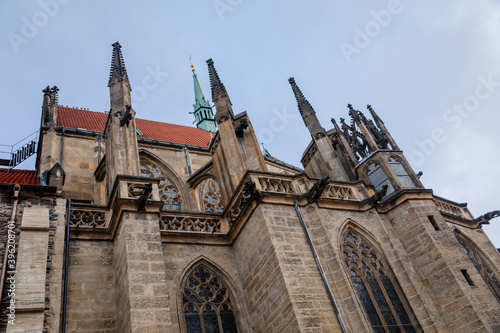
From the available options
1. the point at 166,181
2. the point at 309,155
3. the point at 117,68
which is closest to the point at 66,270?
the point at 117,68

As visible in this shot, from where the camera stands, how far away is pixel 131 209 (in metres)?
8.37

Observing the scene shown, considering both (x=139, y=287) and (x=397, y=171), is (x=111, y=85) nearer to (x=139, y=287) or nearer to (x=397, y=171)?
(x=139, y=287)

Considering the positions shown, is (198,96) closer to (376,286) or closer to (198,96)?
(198,96)

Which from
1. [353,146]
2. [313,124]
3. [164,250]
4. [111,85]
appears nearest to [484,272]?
[353,146]

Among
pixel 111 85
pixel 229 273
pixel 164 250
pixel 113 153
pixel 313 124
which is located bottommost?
pixel 229 273

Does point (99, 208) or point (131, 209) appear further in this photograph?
point (99, 208)

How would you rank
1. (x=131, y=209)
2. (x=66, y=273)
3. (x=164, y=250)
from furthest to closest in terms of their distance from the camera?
(x=164, y=250) < (x=131, y=209) < (x=66, y=273)

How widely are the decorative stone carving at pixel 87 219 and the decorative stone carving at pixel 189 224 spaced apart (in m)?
1.22

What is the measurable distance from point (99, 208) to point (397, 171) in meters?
7.34

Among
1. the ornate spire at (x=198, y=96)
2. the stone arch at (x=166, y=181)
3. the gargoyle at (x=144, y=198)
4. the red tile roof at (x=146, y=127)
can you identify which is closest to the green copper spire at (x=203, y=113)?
the ornate spire at (x=198, y=96)

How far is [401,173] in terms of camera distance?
1149cm

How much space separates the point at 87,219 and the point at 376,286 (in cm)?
604

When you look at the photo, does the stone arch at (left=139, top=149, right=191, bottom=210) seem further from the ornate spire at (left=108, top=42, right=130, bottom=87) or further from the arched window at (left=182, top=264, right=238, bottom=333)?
the arched window at (left=182, top=264, right=238, bottom=333)

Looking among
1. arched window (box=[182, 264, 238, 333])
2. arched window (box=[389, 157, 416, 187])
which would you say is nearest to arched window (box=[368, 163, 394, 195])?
arched window (box=[389, 157, 416, 187])
